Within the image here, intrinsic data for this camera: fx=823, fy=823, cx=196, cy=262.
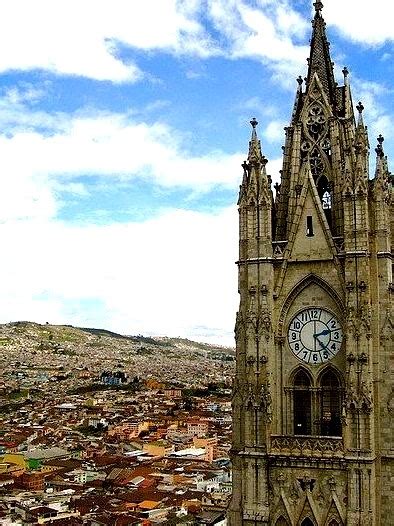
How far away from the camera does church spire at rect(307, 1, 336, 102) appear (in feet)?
102

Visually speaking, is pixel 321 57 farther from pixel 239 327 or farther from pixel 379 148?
pixel 239 327

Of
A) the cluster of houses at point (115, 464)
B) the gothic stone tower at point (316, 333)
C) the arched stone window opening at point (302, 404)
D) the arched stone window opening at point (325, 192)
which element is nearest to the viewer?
the gothic stone tower at point (316, 333)

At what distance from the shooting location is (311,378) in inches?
1124

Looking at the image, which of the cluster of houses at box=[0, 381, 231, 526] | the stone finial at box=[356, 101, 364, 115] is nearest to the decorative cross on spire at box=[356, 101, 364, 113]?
the stone finial at box=[356, 101, 364, 115]

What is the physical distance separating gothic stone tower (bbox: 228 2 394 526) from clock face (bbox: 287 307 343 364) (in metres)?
0.04

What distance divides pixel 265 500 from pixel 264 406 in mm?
3155

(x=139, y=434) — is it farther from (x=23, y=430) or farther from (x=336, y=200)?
(x=336, y=200)

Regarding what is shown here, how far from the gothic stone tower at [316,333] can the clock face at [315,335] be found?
36 mm

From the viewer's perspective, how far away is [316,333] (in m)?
28.7

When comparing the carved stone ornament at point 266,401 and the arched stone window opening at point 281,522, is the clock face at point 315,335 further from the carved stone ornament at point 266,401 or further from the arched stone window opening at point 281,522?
the arched stone window opening at point 281,522

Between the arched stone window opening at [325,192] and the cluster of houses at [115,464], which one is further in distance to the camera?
the cluster of houses at [115,464]

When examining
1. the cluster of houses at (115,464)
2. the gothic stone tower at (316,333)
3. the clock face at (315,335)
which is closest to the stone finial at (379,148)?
the gothic stone tower at (316,333)

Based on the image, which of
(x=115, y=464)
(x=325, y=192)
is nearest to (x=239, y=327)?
(x=325, y=192)

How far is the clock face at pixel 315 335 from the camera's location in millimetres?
28391
